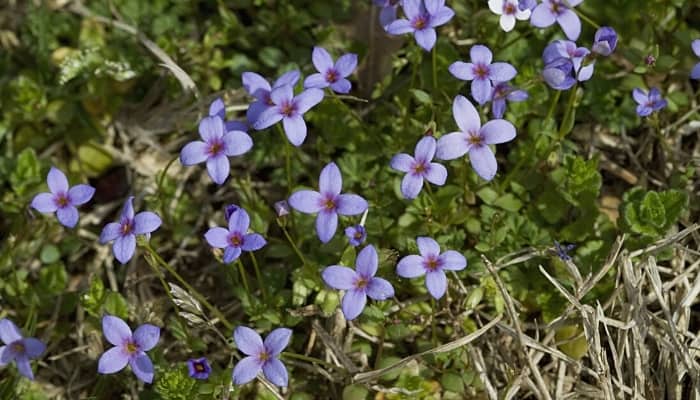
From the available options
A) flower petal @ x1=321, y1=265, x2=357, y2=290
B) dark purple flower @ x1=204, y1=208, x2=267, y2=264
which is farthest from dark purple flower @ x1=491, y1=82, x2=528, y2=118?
dark purple flower @ x1=204, y1=208, x2=267, y2=264

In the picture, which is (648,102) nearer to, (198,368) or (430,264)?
(430,264)

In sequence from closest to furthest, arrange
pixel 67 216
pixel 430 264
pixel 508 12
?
1. pixel 430 264
2. pixel 67 216
3. pixel 508 12

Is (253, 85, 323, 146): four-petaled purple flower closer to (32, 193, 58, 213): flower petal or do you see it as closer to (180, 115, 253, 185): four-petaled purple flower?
(180, 115, 253, 185): four-petaled purple flower

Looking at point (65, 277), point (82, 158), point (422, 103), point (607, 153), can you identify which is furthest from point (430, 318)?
point (82, 158)

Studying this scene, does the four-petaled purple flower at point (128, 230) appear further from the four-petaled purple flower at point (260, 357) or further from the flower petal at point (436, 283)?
the flower petal at point (436, 283)

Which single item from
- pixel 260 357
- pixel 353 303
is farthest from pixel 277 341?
pixel 353 303

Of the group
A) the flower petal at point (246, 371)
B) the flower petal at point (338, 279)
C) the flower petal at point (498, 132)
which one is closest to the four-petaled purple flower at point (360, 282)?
the flower petal at point (338, 279)
